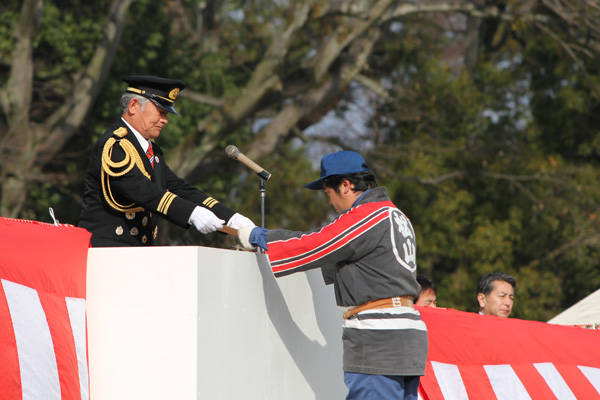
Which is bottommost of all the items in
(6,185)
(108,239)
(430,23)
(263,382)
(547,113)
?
(263,382)

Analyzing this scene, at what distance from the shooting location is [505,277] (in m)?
6.07

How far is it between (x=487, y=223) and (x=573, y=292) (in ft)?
6.66

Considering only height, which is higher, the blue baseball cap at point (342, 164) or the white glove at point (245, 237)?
the blue baseball cap at point (342, 164)

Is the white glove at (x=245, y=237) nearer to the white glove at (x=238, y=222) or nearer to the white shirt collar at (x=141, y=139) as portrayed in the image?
the white glove at (x=238, y=222)

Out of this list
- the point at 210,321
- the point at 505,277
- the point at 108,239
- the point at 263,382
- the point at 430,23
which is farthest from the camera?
the point at 430,23

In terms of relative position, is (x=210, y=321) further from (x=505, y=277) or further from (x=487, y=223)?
(x=487, y=223)

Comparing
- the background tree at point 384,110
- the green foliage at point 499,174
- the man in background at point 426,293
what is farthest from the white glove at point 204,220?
the green foliage at point 499,174

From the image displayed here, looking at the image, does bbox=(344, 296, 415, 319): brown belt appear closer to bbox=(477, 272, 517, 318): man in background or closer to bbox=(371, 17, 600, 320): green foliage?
bbox=(477, 272, 517, 318): man in background

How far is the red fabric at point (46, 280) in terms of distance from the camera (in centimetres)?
299

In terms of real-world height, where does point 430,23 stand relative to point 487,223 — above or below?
above

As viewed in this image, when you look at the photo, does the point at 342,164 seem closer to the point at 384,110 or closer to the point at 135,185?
the point at 135,185

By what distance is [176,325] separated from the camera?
10.6 feet

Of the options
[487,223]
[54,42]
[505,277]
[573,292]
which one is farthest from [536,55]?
[505,277]

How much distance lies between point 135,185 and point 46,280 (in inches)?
25.9
